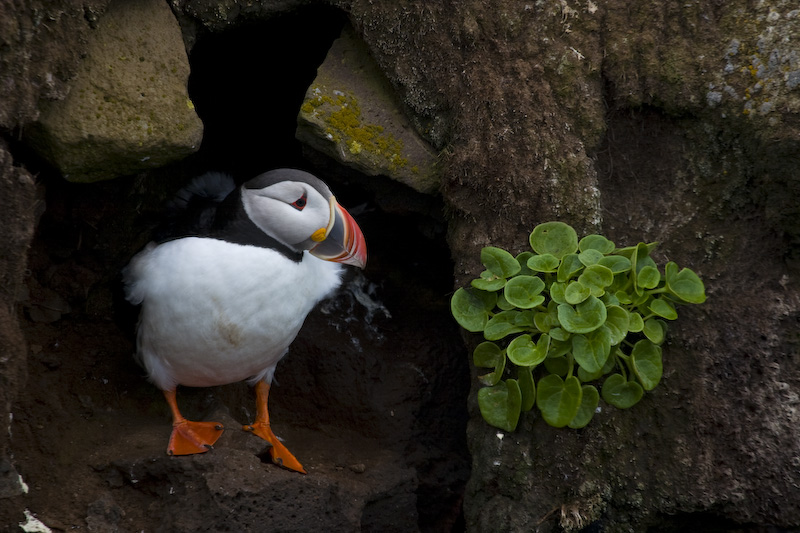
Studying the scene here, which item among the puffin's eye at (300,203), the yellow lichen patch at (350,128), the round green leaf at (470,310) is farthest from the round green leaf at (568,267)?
the puffin's eye at (300,203)

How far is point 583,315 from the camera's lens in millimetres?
2963

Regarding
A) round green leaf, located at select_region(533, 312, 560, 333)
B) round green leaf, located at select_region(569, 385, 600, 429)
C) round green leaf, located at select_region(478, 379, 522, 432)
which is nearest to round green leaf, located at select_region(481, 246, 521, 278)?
round green leaf, located at select_region(533, 312, 560, 333)

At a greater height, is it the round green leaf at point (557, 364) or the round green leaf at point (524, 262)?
the round green leaf at point (524, 262)

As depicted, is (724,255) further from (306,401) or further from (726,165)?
(306,401)

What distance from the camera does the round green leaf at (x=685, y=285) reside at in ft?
10.0

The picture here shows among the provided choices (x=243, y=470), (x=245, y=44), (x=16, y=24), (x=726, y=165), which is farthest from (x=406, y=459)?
(x=16, y=24)

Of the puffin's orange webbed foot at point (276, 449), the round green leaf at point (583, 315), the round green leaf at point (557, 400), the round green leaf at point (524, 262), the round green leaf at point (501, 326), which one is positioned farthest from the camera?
the puffin's orange webbed foot at point (276, 449)

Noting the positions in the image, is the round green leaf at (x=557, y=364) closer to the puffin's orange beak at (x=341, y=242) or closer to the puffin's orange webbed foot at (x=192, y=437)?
the puffin's orange beak at (x=341, y=242)

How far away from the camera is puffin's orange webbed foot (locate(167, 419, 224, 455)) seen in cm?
339

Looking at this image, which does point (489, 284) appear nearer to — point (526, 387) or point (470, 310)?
point (470, 310)

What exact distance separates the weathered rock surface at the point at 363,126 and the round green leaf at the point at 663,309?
4.07 feet

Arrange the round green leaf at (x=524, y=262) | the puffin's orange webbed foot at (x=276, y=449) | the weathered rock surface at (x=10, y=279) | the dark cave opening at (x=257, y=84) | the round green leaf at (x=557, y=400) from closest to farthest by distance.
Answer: the weathered rock surface at (x=10, y=279)
the round green leaf at (x=557, y=400)
the round green leaf at (x=524, y=262)
the puffin's orange webbed foot at (x=276, y=449)
the dark cave opening at (x=257, y=84)

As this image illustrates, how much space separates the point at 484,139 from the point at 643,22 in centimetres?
94

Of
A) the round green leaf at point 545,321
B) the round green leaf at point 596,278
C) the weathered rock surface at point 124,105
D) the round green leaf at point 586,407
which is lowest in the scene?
the round green leaf at point 586,407
